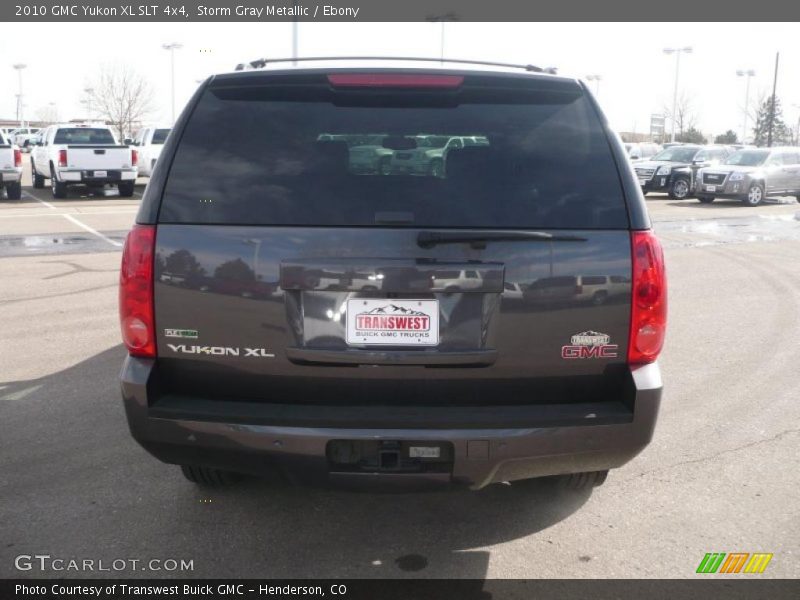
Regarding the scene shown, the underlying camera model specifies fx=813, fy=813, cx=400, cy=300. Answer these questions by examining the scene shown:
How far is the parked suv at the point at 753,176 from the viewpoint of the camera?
78.6ft

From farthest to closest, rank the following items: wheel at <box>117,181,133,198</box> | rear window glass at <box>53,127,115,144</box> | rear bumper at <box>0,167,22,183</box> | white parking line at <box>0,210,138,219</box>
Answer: rear window glass at <box>53,127,115,144</box>
wheel at <box>117,181,133,198</box>
rear bumper at <box>0,167,22,183</box>
white parking line at <box>0,210,138,219</box>

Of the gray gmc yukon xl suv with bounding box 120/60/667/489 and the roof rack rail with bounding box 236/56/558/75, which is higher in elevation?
the roof rack rail with bounding box 236/56/558/75

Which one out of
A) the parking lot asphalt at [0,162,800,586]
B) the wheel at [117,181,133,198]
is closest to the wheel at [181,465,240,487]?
the parking lot asphalt at [0,162,800,586]

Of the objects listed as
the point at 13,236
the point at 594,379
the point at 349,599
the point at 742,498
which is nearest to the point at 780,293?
the point at 742,498

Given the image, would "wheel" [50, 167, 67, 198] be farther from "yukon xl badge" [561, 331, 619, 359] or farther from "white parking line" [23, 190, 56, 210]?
"yukon xl badge" [561, 331, 619, 359]

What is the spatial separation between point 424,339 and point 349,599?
105cm

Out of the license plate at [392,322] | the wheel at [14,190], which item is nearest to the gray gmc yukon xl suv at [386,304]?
the license plate at [392,322]

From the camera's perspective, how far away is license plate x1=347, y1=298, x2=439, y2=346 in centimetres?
298

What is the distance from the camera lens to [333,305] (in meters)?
2.99

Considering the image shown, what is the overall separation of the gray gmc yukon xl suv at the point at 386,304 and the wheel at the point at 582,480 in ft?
2.22

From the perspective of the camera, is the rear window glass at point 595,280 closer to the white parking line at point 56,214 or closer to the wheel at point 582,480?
the wheel at point 582,480

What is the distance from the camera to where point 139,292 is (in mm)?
3084

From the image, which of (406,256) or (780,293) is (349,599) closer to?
(406,256)

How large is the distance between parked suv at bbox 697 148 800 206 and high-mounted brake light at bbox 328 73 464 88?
2276 cm
